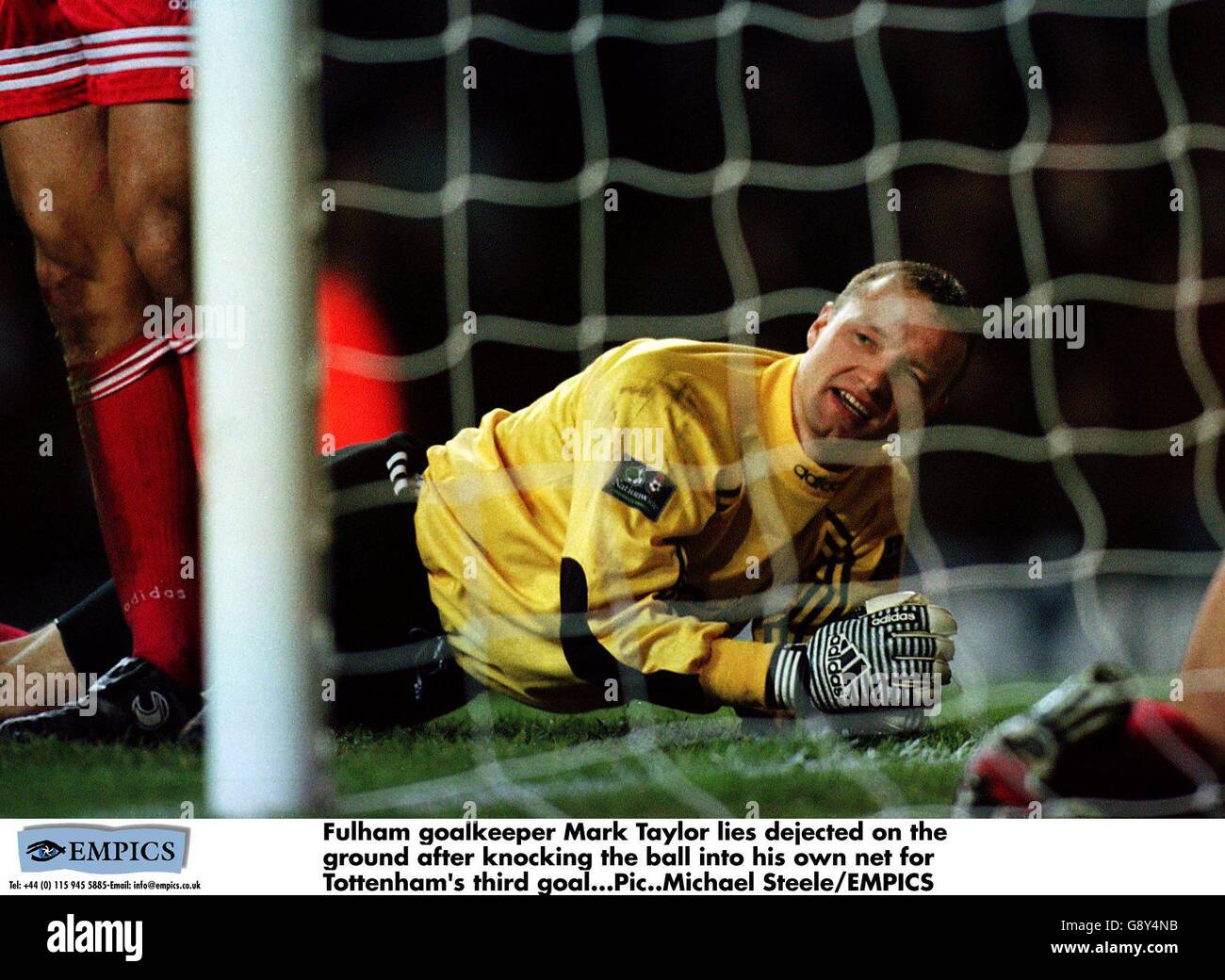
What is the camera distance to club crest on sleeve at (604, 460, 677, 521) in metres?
1.19

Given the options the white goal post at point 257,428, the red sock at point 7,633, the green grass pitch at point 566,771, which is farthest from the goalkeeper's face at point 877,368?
the red sock at point 7,633

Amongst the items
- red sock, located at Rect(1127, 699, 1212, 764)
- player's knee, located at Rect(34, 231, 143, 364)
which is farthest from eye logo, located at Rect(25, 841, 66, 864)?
red sock, located at Rect(1127, 699, 1212, 764)

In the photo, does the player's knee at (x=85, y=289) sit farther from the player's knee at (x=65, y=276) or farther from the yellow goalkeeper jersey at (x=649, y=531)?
the yellow goalkeeper jersey at (x=649, y=531)

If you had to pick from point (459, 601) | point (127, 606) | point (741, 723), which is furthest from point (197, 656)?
point (741, 723)

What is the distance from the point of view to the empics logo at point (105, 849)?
3.43 ft

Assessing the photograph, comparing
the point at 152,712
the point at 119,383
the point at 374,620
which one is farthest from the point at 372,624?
the point at 119,383

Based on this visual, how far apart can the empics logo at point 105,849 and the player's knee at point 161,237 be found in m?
0.46

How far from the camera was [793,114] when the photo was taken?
4.94 ft

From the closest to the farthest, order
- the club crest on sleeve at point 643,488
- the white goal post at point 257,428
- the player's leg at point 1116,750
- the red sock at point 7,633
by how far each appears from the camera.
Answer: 1. the white goal post at point 257,428
2. the player's leg at point 1116,750
3. the club crest on sleeve at point 643,488
4. the red sock at point 7,633

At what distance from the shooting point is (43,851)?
A: 1.05 m
